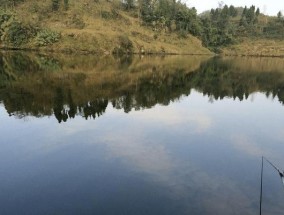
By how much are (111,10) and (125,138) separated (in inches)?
6593

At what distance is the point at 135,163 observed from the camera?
25.8 metres

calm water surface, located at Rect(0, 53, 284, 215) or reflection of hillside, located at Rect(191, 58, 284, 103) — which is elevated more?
calm water surface, located at Rect(0, 53, 284, 215)

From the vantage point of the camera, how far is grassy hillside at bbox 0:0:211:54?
143 m

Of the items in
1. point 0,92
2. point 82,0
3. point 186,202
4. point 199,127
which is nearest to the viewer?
point 186,202

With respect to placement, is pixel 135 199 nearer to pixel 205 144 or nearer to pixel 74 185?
pixel 74 185

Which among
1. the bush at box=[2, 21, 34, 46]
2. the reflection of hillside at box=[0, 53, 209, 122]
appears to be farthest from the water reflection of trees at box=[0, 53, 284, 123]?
the bush at box=[2, 21, 34, 46]

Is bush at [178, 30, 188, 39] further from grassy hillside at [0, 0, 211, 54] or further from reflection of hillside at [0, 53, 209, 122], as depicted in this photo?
reflection of hillside at [0, 53, 209, 122]

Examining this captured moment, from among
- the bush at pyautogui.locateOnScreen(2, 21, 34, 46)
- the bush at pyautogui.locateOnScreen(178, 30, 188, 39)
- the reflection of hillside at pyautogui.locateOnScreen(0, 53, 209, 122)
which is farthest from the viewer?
the bush at pyautogui.locateOnScreen(178, 30, 188, 39)

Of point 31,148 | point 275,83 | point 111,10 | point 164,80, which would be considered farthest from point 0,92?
point 111,10

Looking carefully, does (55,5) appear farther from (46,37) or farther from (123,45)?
(123,45)

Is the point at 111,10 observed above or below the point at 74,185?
above

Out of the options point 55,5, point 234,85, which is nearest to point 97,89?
point 234,85

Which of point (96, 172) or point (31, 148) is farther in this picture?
point (31, 148)

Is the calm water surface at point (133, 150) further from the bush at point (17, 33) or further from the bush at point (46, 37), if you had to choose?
the bush at point (17, 33)
